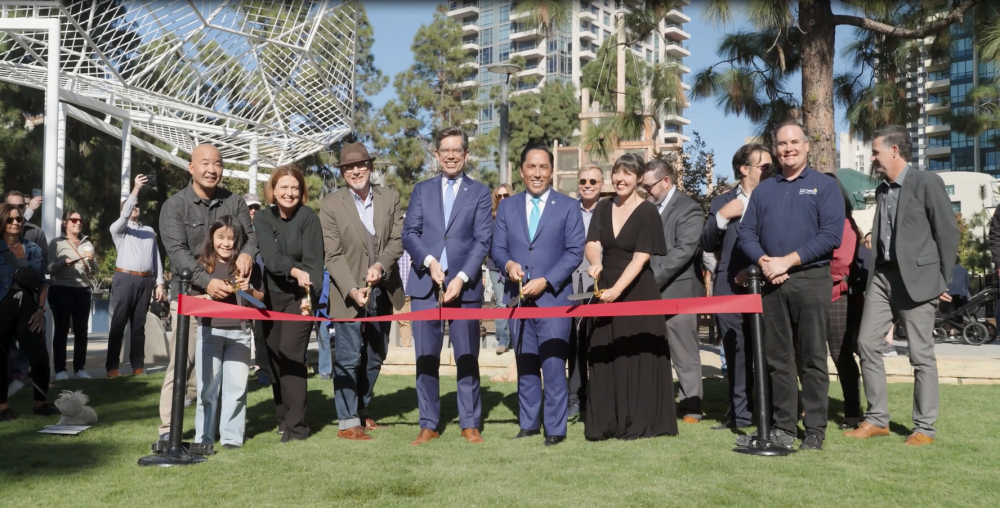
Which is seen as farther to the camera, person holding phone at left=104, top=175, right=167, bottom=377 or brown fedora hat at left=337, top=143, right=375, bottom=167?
person holding phone at left=104, top=175, right=167, bottom=377

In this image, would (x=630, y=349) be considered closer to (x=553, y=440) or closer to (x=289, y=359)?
(x=553, y=440)

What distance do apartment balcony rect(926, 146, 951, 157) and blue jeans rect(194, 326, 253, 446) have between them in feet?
246

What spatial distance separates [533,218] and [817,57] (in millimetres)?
6288

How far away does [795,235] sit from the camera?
215 inches

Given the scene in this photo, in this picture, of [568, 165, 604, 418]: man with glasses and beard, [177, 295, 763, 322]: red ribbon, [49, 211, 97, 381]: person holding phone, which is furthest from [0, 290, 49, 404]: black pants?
[568, 165, 604, 418]: man with glasses and beard

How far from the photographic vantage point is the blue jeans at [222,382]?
18.7ft

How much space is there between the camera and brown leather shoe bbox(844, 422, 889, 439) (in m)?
5.83

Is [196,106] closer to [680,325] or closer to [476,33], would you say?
[680,325]

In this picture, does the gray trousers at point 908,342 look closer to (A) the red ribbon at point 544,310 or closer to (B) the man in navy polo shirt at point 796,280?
(B) the man in navy polo shirt at point 796,280

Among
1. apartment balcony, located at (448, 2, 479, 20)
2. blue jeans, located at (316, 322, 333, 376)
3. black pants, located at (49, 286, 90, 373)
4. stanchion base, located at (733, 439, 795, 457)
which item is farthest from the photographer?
apartment balcony, located at (448, 2, 479, 20)

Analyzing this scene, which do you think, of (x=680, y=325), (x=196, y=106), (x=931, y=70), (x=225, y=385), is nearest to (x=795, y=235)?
(x=680, y=325)

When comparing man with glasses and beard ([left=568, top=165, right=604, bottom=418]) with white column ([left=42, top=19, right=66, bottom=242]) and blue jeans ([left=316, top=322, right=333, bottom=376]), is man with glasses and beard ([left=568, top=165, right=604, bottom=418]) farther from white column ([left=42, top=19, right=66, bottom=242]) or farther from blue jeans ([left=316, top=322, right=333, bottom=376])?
white column ([left=42, top=19, right=66, bottom=242])

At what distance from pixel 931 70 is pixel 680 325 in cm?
1068

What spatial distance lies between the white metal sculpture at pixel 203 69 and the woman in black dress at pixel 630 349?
6.65m
